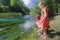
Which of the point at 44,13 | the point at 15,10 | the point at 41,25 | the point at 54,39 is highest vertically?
the point at 44,13

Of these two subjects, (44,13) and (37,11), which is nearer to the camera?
(44,13)

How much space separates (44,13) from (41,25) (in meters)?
0.64

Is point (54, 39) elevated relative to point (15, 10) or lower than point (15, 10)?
elevated

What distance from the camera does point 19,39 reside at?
12.7 metres

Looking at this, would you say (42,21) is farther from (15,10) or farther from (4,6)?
(15,10)

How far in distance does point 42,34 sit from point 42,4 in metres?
1.71

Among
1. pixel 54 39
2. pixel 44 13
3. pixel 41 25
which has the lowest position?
pixel 54 39

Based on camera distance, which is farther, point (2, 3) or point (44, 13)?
point (2, 3)

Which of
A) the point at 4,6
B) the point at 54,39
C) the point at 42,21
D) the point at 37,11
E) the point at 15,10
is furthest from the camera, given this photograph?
the point at 15,10

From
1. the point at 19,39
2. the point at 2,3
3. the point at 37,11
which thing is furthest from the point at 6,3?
the point at 19,39

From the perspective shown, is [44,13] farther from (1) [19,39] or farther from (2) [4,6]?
(2) [4,6]

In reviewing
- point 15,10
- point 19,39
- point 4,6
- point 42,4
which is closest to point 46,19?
point 42,4

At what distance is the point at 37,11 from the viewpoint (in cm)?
3253

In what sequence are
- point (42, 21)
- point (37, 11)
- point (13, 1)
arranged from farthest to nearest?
point (37, 11), point (42, 21), point (13, 1)
